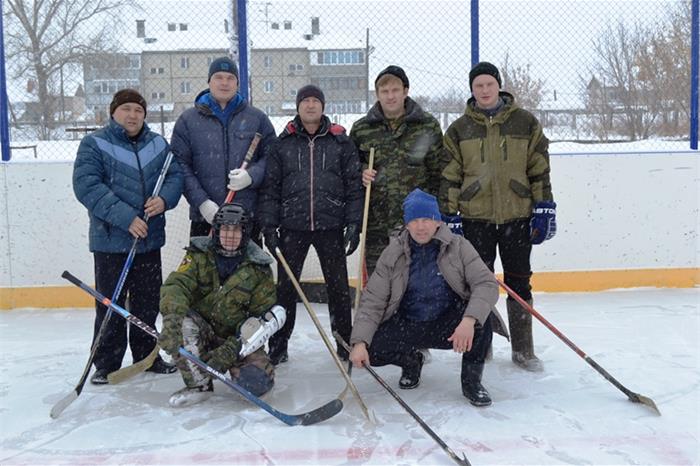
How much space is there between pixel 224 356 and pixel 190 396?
0.87 feet

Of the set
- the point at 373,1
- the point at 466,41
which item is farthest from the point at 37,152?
the point at 466,41

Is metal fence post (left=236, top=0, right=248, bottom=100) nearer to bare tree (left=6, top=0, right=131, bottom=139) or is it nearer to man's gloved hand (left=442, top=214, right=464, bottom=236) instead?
bare tree (left=6, top=0, right=131, bottom=139)

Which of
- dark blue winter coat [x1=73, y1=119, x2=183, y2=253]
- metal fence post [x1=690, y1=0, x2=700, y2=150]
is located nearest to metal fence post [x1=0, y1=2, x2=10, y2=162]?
dark blue winter coat [x1=73, y1=119, x2=183, y2=253]

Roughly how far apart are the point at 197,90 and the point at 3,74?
1448mm

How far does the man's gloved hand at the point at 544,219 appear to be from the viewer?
3.60 m

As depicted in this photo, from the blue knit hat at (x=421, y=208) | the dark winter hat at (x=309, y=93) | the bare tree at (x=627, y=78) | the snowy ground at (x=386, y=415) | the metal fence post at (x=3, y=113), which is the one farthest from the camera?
the bare tree at (x=627, y=78)

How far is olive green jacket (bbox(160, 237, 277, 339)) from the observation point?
3.31 metres

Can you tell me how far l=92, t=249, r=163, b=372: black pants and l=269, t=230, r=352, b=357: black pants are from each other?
2.20ft

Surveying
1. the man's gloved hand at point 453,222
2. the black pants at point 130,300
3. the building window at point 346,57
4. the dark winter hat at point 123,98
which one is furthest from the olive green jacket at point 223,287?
the building window at point 346,57

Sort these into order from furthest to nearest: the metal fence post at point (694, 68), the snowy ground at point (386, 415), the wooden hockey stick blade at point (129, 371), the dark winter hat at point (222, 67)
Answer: the metal fence post at point (694, 68)
the dark winter hat at point (222, 67)
the wooden hockey stick blade at point (129, 371)
the snowy ground at point (386, 415)

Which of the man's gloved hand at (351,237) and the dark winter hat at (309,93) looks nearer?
the dark winter hat at (309,93)

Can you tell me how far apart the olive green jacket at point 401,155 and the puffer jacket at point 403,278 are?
541mm

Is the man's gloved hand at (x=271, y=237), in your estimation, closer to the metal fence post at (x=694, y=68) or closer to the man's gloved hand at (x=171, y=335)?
the man's gloved hand at (x=171, y=335)

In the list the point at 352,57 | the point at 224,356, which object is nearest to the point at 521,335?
the point at 224,356
